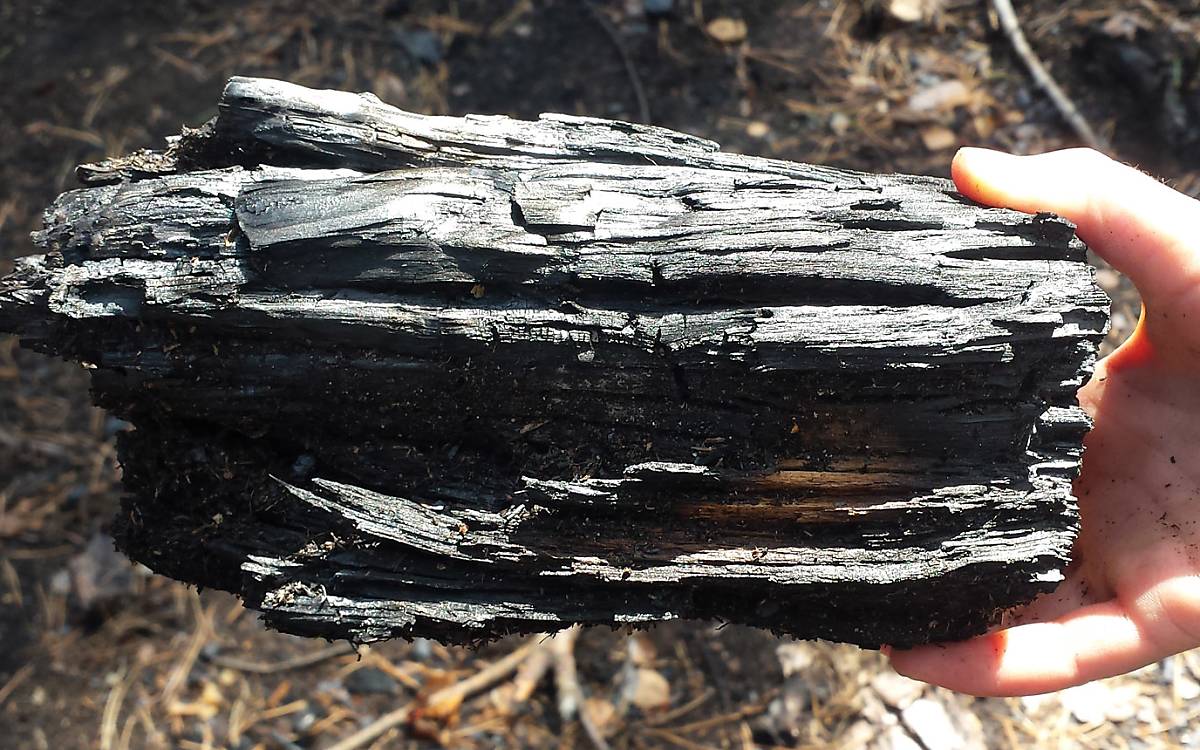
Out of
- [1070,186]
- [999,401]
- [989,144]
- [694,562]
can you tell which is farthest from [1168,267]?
[989,144]

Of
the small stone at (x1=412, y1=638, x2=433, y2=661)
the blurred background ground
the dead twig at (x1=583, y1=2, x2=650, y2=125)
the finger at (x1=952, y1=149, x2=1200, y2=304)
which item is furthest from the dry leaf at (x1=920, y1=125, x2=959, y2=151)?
the small stone at (x1=412, y1=638, x2=433, y2=661)

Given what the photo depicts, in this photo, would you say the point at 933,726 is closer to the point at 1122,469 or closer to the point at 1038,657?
the point at 1038,657

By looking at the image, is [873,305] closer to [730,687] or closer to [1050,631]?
[1050,631]

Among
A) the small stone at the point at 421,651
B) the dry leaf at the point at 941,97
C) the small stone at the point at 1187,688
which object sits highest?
the dry leaf at the point at 941,97

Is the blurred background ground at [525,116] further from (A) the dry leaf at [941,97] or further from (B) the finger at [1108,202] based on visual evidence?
(B) the finger at [1108,202]

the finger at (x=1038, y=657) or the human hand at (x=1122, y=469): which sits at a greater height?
the human hand at (x=1122, y=469)

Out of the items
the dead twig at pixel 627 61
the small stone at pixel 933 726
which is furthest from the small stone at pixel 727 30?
the small stone at pixel 933 726

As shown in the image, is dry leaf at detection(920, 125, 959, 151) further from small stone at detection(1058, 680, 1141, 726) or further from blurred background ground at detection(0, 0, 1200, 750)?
small stone at detection(1058, 680, 1141, 726)
